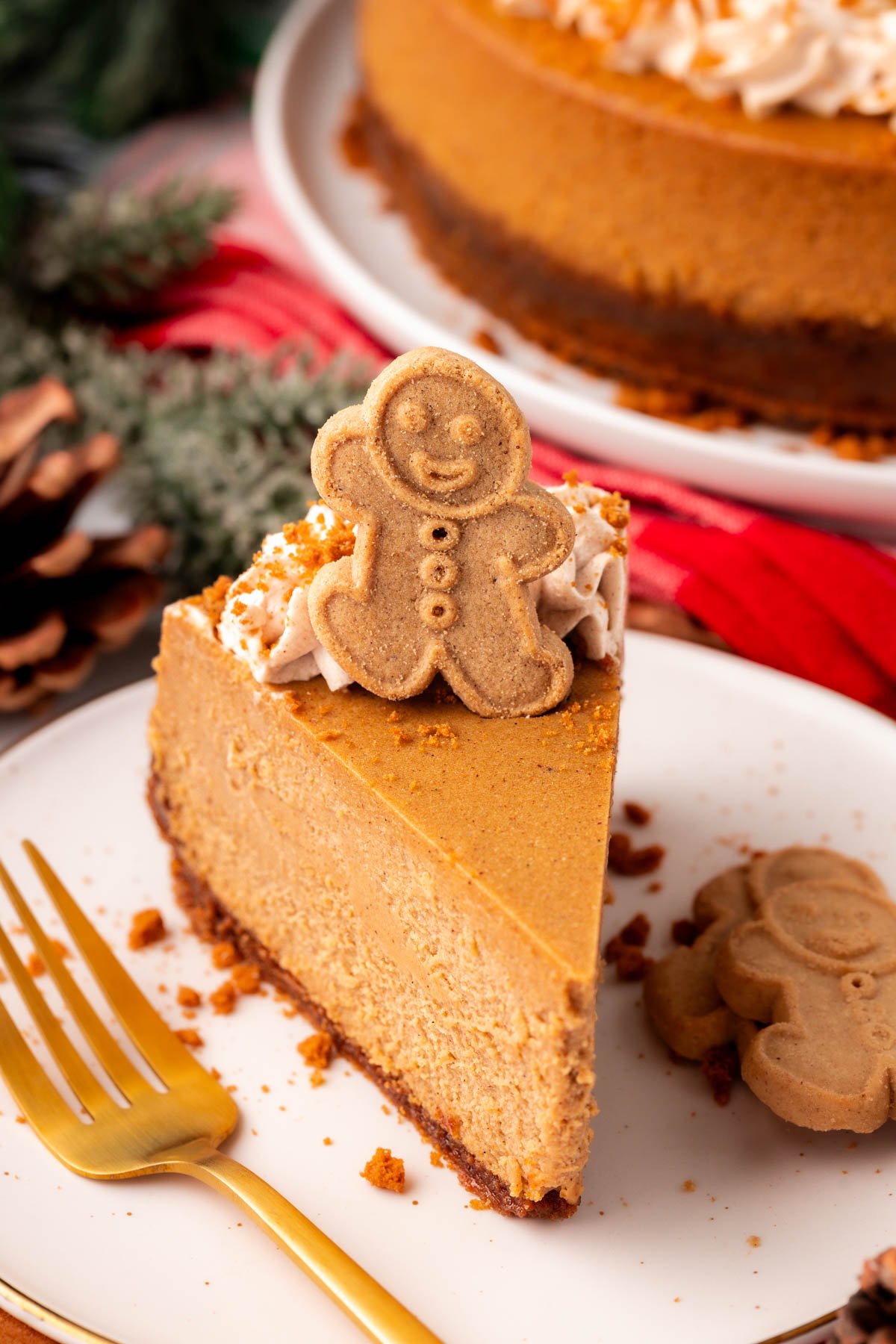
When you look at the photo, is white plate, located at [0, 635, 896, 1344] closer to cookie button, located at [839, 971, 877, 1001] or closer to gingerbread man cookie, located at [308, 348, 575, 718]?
cookie button, located at [839, 971, 877, 1001]

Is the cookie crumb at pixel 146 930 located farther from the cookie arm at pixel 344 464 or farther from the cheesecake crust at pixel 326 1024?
the cookie arm at pixel 344 464

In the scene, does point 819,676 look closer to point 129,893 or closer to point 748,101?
point 748,101


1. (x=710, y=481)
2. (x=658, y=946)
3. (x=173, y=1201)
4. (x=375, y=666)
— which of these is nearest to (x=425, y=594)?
(x=375, y=666)

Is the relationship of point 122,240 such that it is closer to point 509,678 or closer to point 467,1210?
point 509,678

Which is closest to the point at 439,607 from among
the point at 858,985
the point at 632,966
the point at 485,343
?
the point at 632,966

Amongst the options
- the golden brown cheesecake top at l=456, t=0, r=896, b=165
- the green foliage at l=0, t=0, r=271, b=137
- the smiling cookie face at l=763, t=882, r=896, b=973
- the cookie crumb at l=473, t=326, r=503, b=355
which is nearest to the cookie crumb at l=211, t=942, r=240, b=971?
the smiling cookie face at l=763, t=882, r=896, b=973

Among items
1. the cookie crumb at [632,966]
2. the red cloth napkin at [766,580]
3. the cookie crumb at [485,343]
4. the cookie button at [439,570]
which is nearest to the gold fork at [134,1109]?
the cookie crumb at [632,966]
